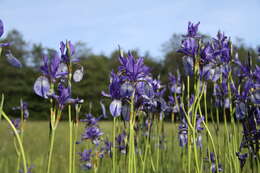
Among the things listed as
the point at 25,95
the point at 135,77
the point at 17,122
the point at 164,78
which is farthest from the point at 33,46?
the point at 135,77

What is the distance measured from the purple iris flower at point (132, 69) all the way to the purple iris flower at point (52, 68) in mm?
395

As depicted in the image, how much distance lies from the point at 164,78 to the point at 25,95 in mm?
17103

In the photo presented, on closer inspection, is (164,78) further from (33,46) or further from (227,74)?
(227,74)

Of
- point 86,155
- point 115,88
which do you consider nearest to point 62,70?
point 115,88

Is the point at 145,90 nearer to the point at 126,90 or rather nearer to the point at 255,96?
the point at 126,90

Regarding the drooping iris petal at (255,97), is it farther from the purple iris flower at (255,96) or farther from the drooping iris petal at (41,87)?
the drooping iris petal at (41,87)

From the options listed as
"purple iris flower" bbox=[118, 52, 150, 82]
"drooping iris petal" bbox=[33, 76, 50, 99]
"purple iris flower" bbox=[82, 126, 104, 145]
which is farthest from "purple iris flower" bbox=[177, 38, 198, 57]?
"purple iris flower" bbox=[82, 126, 104, 145]

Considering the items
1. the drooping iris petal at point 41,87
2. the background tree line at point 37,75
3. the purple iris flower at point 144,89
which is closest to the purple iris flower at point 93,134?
the purple iris flower at point 144,89

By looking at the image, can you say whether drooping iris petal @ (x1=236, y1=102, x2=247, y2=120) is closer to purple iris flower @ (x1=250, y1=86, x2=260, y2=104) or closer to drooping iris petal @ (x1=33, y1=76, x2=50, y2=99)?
purple iris flower @ (x1=250, y1=86, x2=260, y2=104)

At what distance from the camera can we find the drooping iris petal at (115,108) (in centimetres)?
191

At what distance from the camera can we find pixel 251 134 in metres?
2.43

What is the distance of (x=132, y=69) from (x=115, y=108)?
28 cm

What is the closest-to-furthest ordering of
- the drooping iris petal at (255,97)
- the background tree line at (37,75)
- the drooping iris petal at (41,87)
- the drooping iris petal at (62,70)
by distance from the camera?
the drooping iris petal at (41,87), the drooping iris petal at (62,70), the drooping iris petal at (255,97), the background tree line at (37,75)

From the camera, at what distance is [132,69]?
197 cm
